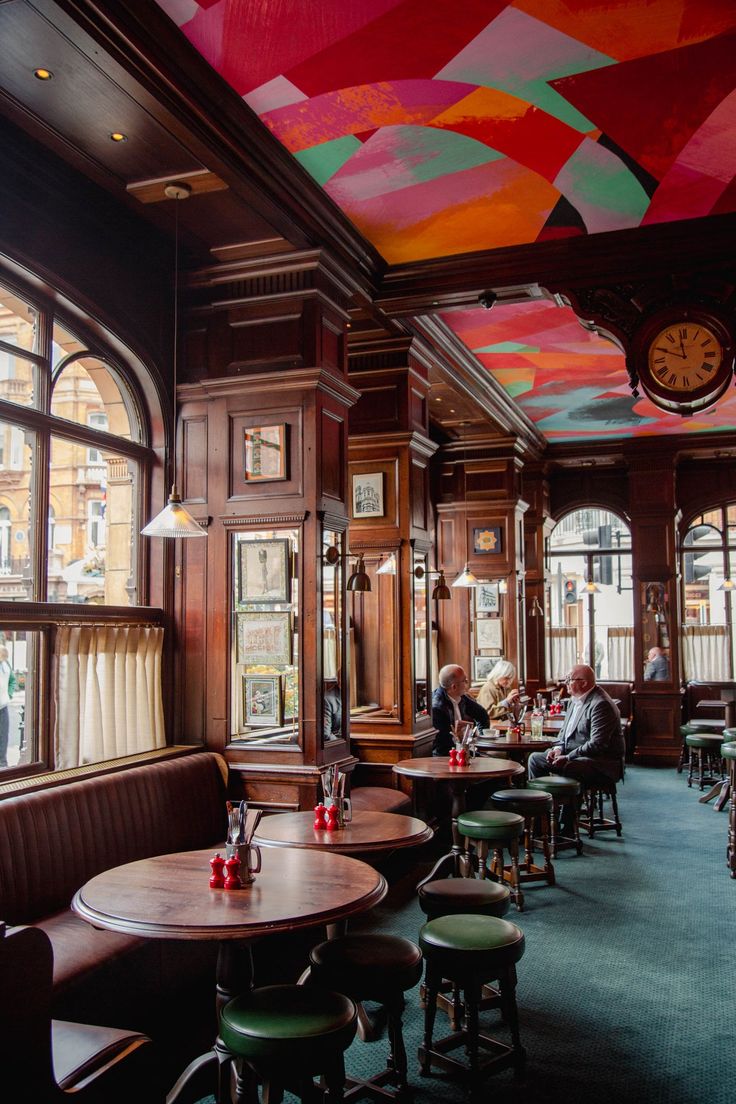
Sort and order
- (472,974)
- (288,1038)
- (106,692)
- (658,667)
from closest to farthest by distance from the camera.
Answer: (288,1038) < (472,974) < (106,692) < (658,667)

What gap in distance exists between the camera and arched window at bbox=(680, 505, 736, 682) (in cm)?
1263

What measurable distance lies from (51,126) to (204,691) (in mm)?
3110

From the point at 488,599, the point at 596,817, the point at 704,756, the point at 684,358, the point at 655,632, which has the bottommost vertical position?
the point at 596,817

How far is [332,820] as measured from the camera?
3.67 m

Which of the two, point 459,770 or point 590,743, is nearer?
point 459,770

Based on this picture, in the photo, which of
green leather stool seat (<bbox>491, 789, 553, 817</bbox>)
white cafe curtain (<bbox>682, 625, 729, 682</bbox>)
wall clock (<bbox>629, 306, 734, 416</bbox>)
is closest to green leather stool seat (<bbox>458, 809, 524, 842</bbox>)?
green leather stool seat (<bbox>491, 789, 553, 817</bbox>)

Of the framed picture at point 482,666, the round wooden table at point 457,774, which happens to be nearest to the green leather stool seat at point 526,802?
the round wooden table at point 457,774

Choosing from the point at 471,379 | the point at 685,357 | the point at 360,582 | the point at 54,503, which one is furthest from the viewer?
the point at 471,379

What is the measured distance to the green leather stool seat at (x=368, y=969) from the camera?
9.68ft

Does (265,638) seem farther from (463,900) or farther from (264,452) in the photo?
(463,900)

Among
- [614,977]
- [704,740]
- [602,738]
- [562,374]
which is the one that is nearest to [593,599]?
[704,740]

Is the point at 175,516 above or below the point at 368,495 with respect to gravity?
below

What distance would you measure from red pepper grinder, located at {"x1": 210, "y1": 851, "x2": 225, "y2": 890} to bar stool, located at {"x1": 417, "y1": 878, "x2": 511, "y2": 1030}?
1.17 metres

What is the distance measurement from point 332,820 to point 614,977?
173 centimetres
